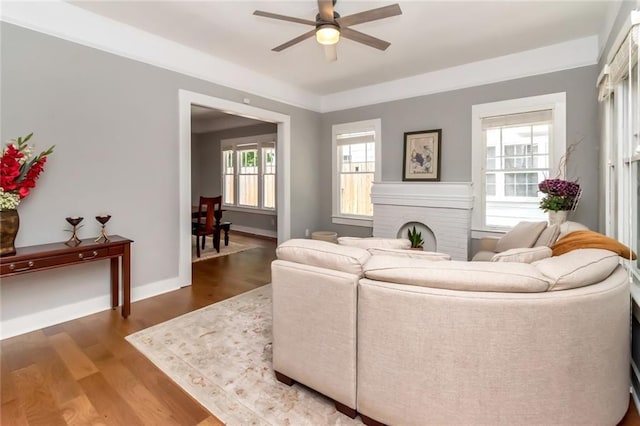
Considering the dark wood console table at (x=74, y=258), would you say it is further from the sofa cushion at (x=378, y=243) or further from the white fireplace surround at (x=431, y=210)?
the white fireplace surround at (x=431, y=210)

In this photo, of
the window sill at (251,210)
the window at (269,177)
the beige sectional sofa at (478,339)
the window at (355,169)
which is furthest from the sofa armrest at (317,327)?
the window at (269,177)

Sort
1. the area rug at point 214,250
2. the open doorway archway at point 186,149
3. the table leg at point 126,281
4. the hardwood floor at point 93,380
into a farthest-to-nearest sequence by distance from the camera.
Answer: the area rug at point 214,250 < the open doorway archway at point 186,149 < the table leg at point 126,281 < the hardwood floor at point 93,380

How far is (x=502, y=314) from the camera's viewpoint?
1.30m

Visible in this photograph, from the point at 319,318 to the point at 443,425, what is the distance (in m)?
0.72

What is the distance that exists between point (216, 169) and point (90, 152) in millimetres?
5571

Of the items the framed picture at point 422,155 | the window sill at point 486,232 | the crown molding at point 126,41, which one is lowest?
the window sill at point 486,232

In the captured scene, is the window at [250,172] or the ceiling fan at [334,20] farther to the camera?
the window at [250,172]

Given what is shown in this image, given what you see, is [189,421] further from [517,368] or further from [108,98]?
[108,98]

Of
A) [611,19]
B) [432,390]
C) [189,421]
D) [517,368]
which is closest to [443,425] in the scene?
[432,390]

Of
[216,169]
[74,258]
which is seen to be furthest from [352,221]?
[216,169]

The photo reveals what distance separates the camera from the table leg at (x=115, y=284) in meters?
3.16

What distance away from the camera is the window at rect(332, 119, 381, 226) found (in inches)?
211

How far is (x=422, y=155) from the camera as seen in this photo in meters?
4.74

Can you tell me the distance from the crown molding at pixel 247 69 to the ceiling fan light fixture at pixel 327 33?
6.33 ft
